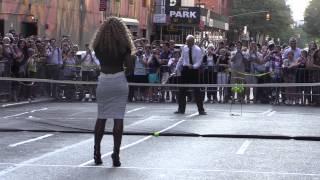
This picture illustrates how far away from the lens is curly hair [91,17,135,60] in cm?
910

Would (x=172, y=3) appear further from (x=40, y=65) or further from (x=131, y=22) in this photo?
(x=40, y=65)

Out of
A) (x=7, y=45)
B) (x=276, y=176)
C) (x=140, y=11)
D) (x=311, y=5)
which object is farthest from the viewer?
(x=311, y=5)

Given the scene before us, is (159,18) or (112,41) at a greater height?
(159,18)

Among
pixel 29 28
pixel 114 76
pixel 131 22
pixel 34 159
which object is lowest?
pixel 34 159

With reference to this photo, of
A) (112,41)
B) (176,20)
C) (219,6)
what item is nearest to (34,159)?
(112,41)

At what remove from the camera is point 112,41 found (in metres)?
9.10

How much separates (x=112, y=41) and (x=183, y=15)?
45.0 m

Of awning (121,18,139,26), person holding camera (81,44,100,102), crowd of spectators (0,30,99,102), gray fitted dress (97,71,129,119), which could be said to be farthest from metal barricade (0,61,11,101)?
awning (121,18,139,26)

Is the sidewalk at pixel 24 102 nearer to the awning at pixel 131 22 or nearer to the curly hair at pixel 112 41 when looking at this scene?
the curly hair at pixel 112 41

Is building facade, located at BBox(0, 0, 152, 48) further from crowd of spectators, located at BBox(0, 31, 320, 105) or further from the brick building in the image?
the brick building

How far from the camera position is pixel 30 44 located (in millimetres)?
20328

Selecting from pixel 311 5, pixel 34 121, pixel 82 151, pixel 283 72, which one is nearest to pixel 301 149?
pixel 82 151

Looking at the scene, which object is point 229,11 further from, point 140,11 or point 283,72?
point 283,72

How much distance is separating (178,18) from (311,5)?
4540cm
